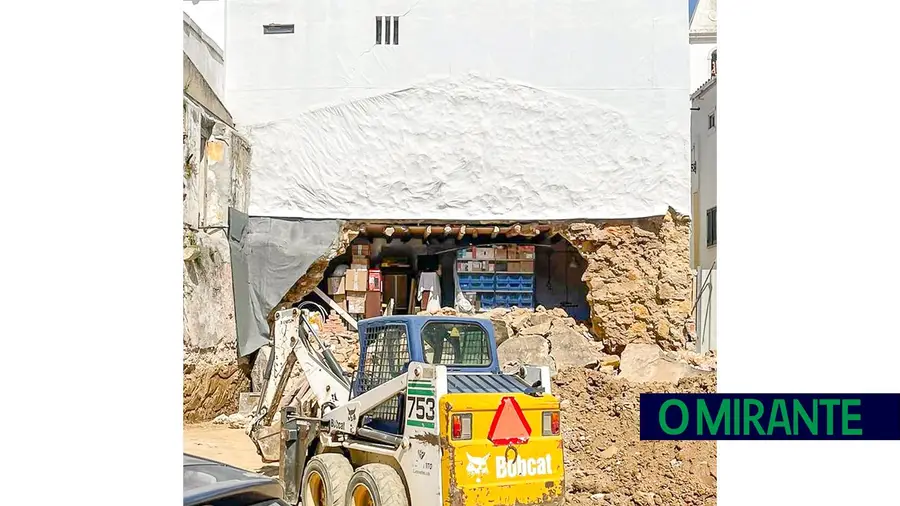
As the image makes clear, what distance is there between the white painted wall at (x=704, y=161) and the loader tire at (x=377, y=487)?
26.7 feet

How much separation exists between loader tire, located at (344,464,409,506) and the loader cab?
27 cm

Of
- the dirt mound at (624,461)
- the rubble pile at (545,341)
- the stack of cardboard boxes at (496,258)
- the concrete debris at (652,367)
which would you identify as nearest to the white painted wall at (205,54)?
the stack of cardboard boxes at (496,258)

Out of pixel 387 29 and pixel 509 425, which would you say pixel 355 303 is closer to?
pixel 387 29

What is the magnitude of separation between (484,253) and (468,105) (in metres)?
2.08

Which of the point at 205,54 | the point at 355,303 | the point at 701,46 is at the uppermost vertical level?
the point at 701,46

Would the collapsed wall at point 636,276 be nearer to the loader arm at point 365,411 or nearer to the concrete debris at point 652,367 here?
the concrete debris at point 652,367

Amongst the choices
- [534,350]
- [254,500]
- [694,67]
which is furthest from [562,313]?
[254,500]

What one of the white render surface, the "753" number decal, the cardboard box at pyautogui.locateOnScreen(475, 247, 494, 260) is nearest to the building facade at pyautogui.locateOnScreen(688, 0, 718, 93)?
the white render surface

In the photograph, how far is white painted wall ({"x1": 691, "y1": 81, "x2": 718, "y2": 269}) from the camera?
41.2ft

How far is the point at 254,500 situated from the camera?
2703 mm

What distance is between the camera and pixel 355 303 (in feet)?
40.3

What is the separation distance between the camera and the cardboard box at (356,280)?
12.3 m

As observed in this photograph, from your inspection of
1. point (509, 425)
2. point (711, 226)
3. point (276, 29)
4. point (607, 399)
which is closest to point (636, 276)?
point (711, 226)

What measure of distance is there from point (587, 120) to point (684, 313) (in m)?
2.93
